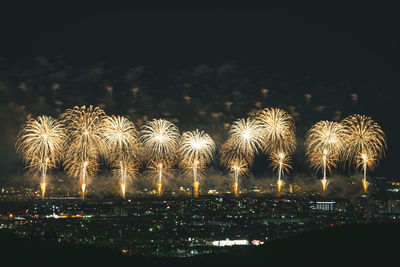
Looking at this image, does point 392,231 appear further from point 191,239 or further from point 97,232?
point 97,232

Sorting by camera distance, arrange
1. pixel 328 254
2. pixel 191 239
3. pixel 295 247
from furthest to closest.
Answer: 1. pixel 191 239
2. pixel 295 247
3. pixel 328 254

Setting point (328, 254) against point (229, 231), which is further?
point (229, 231)

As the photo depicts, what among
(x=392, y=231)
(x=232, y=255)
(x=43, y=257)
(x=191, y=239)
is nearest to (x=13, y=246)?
(x=43, y=257)

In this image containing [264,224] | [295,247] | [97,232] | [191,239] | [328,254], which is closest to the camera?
[328,254]

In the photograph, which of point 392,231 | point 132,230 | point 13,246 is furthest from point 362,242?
point 132,230

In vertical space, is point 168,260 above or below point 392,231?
below

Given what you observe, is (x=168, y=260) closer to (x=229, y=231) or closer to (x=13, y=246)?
(x=13, y=246)
